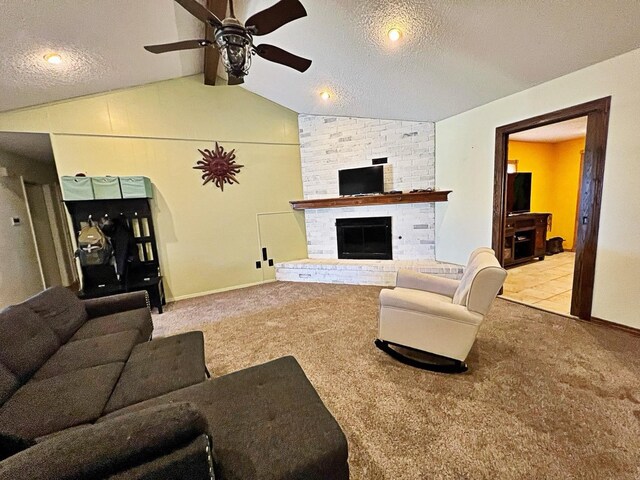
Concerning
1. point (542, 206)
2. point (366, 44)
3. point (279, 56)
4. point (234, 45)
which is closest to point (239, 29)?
point (234, 45)

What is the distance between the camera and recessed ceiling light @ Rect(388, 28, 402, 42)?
251 cm

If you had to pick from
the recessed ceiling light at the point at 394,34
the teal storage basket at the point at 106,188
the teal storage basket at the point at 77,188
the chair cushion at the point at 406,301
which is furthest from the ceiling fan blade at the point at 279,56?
the teal storage basket at the point at 77,188

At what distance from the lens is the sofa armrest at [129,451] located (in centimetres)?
75

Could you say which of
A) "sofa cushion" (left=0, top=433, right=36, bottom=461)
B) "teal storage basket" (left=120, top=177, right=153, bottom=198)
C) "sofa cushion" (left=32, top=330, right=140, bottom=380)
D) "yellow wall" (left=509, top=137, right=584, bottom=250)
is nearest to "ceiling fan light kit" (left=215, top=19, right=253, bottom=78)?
"sofa cushion" (left=32, top=330, right=140, bottom=380)

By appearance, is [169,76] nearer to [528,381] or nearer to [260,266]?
[260,266]

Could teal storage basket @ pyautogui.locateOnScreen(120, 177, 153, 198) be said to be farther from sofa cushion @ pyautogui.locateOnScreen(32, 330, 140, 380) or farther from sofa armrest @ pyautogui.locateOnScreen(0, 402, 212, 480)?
sofa armrest @ pyautogui.locateOnScreen(0, 402, 212, 480)

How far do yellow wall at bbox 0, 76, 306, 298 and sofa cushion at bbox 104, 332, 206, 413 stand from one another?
2.51 metres

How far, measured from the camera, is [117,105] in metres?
3.65

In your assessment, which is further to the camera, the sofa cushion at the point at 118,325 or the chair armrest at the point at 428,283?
the chair armrest at the point at 428,283

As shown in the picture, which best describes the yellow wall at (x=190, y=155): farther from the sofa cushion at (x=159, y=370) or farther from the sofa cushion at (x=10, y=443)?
the sofa cushion at (x=10, y=443)

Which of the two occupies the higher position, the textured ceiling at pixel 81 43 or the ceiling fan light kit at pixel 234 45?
the textured ceiling at pixel 81 43

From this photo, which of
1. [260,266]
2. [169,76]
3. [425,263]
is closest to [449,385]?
[425,263]

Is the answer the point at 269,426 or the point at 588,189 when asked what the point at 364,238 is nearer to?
the point at 588,189

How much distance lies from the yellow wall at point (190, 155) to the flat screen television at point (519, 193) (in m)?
3.90
